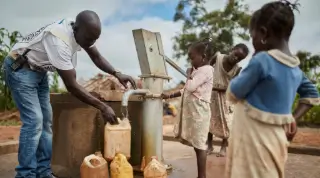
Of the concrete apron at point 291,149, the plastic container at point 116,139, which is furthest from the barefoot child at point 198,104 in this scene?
the concrete apron at point 291,149

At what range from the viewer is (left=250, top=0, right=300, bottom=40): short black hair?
6.01 ft

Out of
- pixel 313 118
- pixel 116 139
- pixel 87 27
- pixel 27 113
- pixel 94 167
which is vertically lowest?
A: pixel 313 118

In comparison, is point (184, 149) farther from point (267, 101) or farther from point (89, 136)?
point (267, 101)

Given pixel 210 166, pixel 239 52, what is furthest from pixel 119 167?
pixel 239 52

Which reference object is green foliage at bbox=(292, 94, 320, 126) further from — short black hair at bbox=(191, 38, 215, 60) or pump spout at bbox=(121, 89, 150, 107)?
pump spout at bbox=(121, 89, 150, 107)

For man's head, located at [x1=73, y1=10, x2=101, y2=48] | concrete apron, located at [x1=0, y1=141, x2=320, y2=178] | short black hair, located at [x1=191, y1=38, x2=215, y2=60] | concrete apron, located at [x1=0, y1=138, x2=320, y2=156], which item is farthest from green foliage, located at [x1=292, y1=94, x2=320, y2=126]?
man's head, located at [x1=73, y1=10, x2=101, y2=48]

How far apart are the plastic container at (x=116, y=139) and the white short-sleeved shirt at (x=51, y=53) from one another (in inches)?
24.0

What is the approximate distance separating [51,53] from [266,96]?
5.75 ft

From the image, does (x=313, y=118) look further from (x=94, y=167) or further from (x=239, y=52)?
(x=94, y=167)

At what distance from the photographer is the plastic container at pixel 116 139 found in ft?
9.74

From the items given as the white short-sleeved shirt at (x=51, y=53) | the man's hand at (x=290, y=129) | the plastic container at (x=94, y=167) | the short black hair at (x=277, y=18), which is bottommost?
the plastic container at (x=94, y=167)

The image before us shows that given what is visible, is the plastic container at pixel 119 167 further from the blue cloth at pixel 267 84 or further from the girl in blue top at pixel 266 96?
the blue cloth at pixel 267 84

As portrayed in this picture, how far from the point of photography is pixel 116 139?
117 inches

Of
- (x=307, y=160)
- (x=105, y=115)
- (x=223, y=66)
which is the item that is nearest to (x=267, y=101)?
(x=105, y=115)
